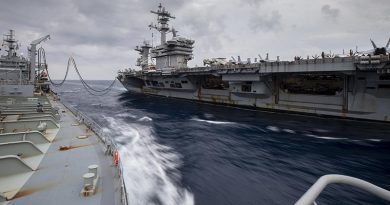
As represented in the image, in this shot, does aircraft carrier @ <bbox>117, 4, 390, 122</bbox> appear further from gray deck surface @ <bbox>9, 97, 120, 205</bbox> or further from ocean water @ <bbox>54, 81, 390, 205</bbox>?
gray deck surface @ <bbox>9, 97, 120, 205</bbox>

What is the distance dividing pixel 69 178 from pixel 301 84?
27.2 m

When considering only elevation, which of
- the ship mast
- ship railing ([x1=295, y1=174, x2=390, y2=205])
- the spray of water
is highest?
the ship mast

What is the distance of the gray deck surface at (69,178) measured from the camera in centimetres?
569

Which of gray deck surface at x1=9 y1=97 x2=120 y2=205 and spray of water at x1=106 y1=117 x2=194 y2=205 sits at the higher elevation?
gray deck surface at x1=9 y1=97 x2=120 y2=205

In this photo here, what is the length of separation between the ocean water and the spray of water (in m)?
0.04

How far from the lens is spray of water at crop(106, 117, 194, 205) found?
9.05m

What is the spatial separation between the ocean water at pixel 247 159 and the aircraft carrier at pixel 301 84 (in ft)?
6.98

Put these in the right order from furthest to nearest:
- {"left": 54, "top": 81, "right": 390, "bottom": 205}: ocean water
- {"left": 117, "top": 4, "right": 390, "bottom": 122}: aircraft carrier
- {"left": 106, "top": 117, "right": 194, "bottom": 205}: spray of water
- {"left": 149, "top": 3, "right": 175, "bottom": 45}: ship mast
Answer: {"left": 149, "top": 3, "right": 175, "bottom": 45}: ship mast
{"left": 117, "top": 4, "right": 390, "bottom": 122}: aircraft carrier
{"left": 54, "top": 81, "right": 390, "bottom": 205}: ocean water
{"left": 106, "top": 117, "right": 194, "bottom": 205}: spray of water

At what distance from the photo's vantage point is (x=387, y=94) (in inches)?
819

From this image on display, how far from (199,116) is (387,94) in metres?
16.8

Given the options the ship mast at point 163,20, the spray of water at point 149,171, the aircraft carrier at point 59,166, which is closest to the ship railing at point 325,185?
the aircraft carrier at point 59,166

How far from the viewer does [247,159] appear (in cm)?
1314

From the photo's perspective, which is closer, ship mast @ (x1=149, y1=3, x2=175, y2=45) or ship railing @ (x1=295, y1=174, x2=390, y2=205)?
ship railing @ (x1=295, y1=174, x2=390, y2=205)

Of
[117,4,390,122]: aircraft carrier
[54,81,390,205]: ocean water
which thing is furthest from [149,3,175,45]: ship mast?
[54,81,390,205]: ocean water
